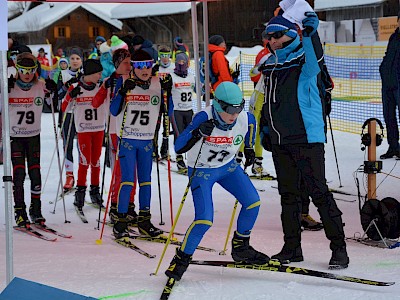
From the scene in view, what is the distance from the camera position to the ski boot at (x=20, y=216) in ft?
23.6

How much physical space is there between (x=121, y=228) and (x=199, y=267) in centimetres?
131

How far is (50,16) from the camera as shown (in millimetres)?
42281

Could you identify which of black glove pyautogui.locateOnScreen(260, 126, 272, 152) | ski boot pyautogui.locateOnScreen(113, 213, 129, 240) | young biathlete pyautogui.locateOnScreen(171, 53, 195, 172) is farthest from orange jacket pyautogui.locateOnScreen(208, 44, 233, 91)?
black glove pyautogui.locateOnScreen(260, 126, 272, 152)

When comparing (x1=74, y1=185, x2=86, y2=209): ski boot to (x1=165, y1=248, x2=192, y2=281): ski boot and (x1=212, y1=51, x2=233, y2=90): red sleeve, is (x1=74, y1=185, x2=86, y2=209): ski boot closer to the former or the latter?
(x1=212, y1=51, x2=233, y2=90): red sleeve

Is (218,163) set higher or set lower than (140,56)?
lower

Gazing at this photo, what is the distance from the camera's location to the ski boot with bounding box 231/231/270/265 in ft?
16.7

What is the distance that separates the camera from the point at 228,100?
4883mm

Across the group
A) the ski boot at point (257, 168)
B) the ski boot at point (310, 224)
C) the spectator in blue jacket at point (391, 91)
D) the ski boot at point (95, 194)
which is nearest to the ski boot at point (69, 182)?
the ski boot at point (95, 194)

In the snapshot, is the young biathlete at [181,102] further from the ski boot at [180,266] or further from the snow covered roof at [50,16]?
the snow covered roof at [50,16]

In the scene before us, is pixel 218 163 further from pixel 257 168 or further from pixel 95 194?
pixel 257 168

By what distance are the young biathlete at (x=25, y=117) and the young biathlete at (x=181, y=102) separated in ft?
12.1

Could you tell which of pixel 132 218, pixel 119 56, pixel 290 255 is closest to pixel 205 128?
pixel 290 255

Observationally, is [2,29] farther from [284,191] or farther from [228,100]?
[284,191]

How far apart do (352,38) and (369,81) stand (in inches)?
255
